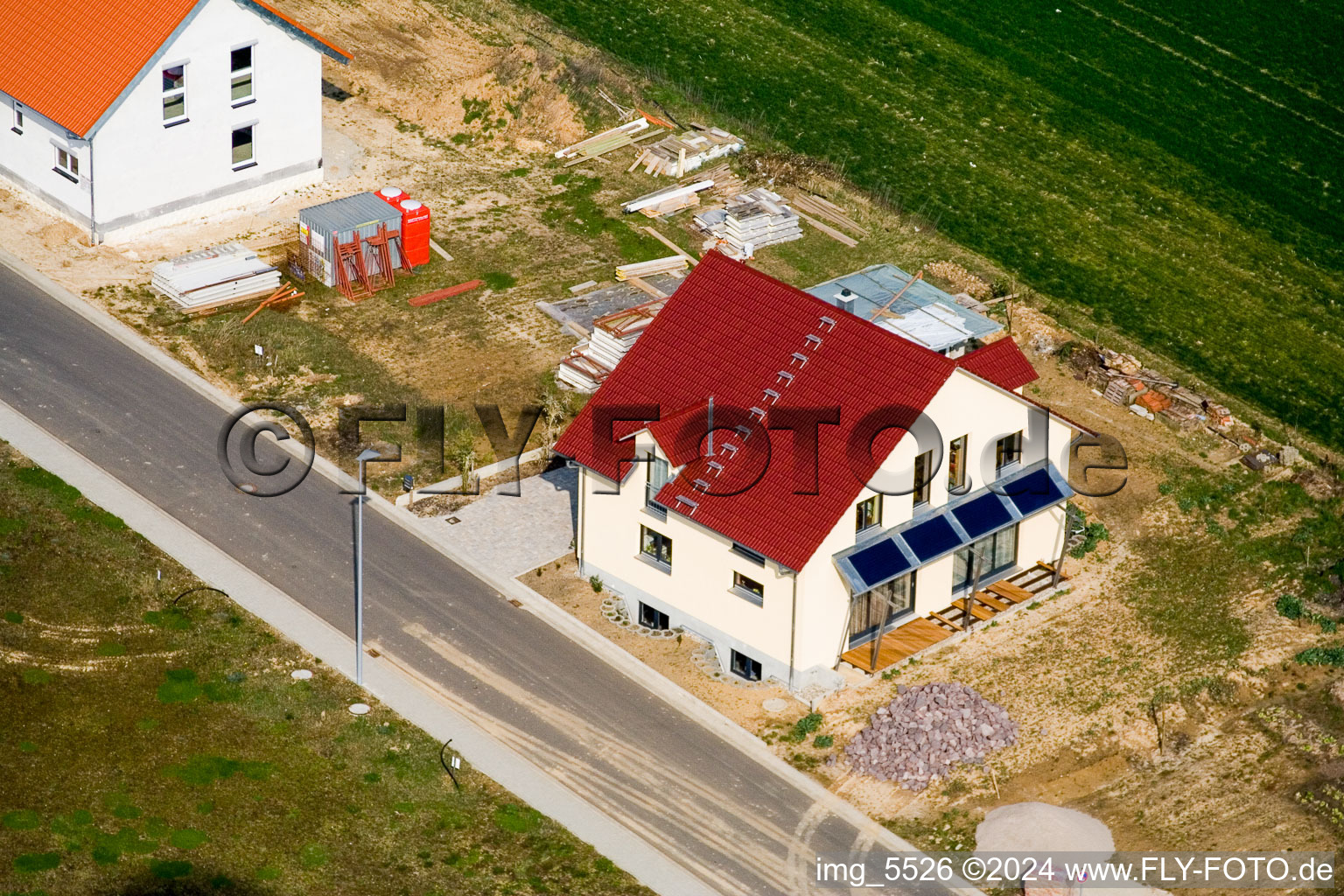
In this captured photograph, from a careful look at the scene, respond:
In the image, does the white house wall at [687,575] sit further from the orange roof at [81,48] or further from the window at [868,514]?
the orange roof at [81,48]

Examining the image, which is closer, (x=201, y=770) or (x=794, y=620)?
(x=201, y=770)

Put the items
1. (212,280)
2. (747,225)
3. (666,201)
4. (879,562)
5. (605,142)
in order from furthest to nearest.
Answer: (605,142) → (666,201) → (747,225) → (212,280) → (879,562)

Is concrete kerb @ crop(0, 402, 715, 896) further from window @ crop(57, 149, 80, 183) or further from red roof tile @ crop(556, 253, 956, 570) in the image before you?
window @ crop(57, 149, 80, 183)

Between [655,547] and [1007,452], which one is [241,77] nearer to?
[655,547]

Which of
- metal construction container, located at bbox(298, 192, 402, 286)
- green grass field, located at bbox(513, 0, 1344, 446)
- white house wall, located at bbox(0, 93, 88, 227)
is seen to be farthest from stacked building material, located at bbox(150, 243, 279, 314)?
green grass field, located at bbox(513, 0, 1344, 446)

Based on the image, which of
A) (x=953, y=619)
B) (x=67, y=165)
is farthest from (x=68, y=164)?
(x=953, y=619)

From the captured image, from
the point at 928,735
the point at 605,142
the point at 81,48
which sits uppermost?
the point at 81,48

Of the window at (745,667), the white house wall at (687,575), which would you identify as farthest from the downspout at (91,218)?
the window at (745,667)
